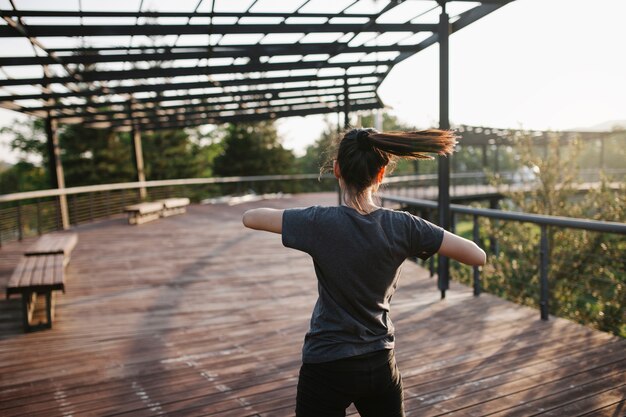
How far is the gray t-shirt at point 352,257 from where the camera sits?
1.46 meters

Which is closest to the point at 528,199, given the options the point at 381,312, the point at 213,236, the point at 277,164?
the point at 213,236

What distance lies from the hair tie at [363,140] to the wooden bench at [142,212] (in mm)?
10272

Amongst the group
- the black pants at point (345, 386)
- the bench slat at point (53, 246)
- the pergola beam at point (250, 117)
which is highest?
the pergola beam at point (250, 117)

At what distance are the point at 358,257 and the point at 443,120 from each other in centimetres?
397

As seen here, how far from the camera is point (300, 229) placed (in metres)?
1.48

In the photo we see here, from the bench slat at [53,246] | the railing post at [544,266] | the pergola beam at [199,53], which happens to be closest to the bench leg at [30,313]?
the bench slat at [53,246]

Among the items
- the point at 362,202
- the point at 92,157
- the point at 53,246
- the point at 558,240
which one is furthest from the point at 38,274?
the point at 92,157

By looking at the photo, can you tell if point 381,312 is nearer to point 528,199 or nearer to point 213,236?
point 213,236

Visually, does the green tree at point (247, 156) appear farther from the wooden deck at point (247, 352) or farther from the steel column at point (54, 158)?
the wooden deck at point (247, 352)

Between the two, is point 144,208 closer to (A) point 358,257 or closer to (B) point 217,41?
(B) point 217,41

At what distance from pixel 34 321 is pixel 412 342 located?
141 inches

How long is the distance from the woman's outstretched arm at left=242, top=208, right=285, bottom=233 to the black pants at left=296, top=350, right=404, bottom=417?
0.45 meters

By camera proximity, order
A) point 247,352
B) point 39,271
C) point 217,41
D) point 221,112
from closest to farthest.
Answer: point 247,352 < point 39,271 < point 217,41 < point 221,112

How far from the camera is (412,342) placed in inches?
154
